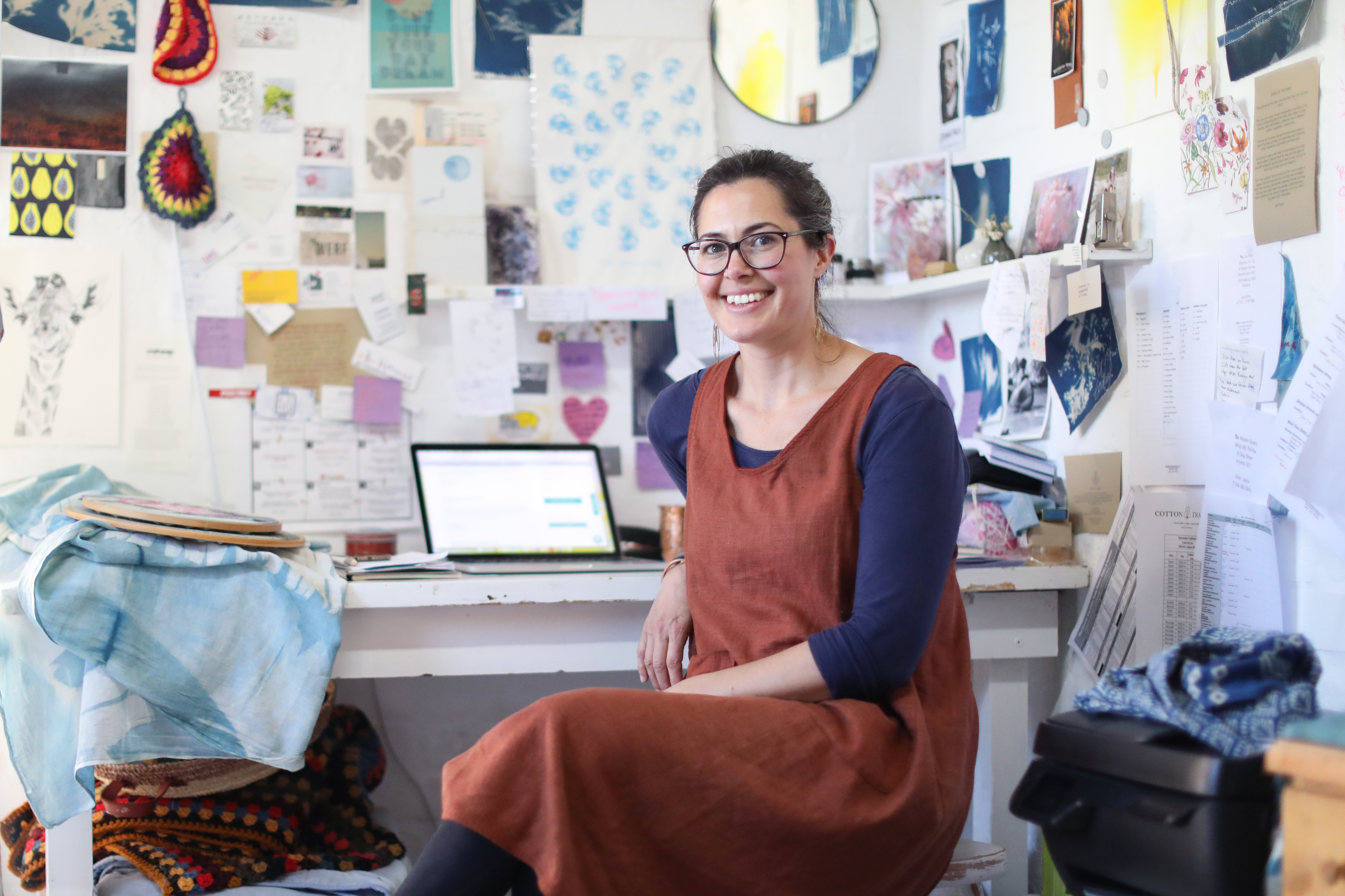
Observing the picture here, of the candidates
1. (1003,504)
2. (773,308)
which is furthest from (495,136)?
(1003,504)

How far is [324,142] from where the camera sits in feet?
6.55

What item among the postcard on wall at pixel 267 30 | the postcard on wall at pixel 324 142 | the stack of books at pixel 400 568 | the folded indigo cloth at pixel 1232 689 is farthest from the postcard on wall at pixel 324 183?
the folded indigo cloth at pixel 1232 689

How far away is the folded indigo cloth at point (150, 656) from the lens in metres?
1.35

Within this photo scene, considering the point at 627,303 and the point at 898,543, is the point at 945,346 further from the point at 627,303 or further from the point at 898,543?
the point at 898,543

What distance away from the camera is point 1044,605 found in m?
1.67

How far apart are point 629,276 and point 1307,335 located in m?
1.18

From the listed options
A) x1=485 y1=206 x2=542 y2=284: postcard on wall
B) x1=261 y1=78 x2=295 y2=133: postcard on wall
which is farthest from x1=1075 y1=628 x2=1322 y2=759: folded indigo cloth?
x1=261 y1=78 x2=295 y2=133: postcard on wall

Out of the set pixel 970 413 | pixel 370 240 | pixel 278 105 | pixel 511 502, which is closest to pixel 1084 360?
pixel 970 413

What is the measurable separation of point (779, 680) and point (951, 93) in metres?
1.41

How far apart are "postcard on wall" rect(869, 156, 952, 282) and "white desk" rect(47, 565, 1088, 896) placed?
27.3 inches

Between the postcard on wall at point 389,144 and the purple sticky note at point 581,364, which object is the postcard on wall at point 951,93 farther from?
the postcard on wall at point 389,144

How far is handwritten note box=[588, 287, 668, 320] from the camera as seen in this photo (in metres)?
2.03

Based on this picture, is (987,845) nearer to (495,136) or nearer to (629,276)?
(629,276)

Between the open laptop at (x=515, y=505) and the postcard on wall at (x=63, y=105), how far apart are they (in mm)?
812
